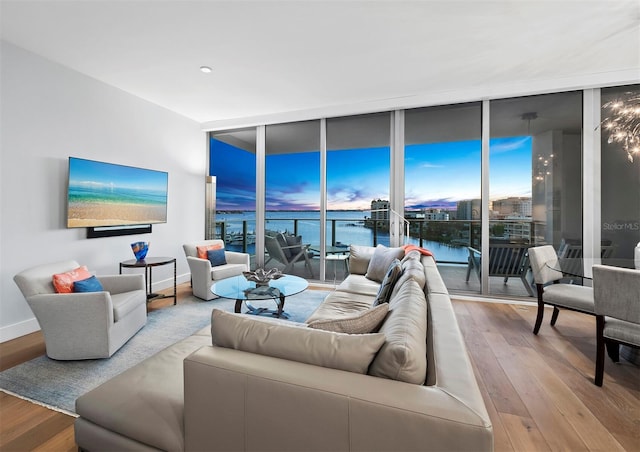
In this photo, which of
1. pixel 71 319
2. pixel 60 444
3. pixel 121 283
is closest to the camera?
pixel 60 444

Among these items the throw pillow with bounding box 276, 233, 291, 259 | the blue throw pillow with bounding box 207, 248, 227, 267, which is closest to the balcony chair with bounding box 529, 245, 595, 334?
the throw pillow with bounding box 276, 233, 291, 259

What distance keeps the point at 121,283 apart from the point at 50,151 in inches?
62.9

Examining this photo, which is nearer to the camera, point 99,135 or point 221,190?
point 99,135

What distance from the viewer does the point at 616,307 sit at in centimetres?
193

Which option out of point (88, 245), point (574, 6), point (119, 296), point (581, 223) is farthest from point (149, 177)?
point (581, 223)

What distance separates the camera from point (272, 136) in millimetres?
5145

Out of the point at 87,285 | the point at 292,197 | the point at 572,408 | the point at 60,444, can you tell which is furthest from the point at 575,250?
the point at 87,285

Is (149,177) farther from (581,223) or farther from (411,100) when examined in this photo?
(581,223)

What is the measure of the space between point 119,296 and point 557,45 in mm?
4759

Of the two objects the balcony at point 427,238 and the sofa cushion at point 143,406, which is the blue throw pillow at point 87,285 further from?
the balcony at point 427,238

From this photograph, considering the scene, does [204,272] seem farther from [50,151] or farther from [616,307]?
[616,307]

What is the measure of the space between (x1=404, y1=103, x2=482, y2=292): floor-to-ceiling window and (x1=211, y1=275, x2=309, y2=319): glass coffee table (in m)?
2.14

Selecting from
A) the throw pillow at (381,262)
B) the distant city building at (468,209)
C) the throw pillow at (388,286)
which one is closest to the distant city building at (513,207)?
the distant city building at (468,209)

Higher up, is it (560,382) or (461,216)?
(461,216)
